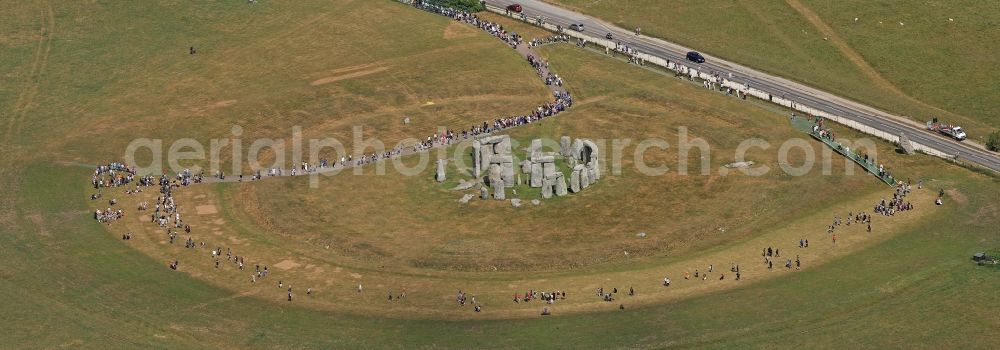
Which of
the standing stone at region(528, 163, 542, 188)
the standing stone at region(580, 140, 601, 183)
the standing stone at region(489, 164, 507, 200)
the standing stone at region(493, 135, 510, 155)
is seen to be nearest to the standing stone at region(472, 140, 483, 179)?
the standing stone at region(493, 135, 510, 155)

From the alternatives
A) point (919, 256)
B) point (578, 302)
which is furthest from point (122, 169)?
point (919, 256)

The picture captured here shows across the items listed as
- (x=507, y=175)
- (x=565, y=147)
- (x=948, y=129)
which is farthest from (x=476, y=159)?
(x=948, y=129)

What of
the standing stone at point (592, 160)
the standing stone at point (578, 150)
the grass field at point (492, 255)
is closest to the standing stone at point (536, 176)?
the grass field at point (492, 255)

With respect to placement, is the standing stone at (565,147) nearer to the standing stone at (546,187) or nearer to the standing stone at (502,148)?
the standing stone at (502,148)

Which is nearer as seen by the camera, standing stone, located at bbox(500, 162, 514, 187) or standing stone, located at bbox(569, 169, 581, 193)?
standing stone, located at bbox(569, 169, 581, 193)

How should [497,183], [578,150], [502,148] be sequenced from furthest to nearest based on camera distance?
[578,150] < [502,148] < [497,183]

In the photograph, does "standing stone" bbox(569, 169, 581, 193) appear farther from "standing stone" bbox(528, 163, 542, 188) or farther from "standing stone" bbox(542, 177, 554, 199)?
"standing stone" bbox(528, 163, 542, 188)

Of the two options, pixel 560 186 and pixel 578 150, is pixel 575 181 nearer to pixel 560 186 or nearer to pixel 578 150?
pixel 560 186

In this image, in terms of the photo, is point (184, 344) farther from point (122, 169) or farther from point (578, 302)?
point (122, 169)
